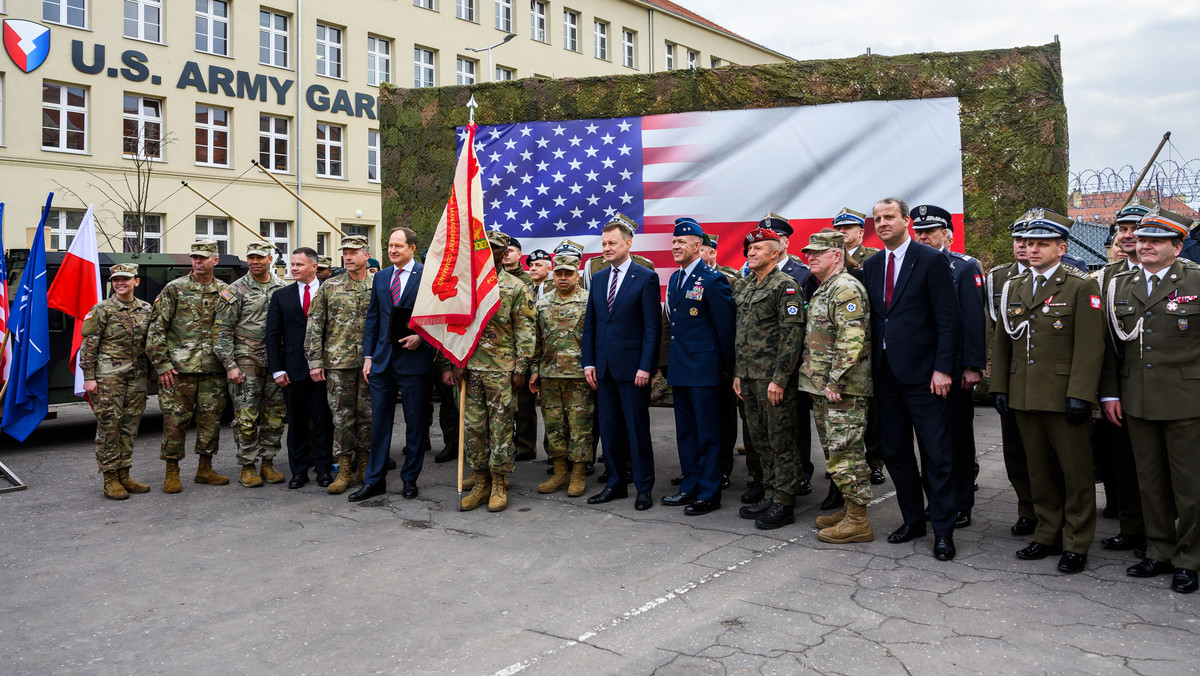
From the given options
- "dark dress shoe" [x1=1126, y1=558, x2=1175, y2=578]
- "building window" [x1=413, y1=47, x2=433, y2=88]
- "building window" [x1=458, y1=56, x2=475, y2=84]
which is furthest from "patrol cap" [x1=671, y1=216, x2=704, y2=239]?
"building window" [x1=458, y1=56, x2=475, y2=84]

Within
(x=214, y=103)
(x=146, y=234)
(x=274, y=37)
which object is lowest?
(x=146, y=234)

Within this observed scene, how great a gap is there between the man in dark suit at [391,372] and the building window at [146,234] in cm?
1851

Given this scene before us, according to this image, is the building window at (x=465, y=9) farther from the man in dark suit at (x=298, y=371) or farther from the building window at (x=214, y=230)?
the man in dark suit at (x=298, y=371)

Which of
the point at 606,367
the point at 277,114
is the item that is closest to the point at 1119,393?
the point at 606,367

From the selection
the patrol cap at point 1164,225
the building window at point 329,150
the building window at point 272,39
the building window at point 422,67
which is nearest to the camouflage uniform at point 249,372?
the patrol cap at point 1164,225

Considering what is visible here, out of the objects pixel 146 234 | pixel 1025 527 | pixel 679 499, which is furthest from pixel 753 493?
pixel 146 234

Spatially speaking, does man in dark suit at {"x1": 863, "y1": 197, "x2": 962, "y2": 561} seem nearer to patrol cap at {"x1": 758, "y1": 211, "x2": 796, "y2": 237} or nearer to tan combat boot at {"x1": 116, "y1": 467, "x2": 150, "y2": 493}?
patrol cap at {"x1": 758, "y1": 211, "x2": 796, "y2": 237}

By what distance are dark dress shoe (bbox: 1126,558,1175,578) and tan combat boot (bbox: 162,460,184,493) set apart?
6.31m

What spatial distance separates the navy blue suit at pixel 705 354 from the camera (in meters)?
6.03

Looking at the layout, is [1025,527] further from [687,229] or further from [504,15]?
[504,15]

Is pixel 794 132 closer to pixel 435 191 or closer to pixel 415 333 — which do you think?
pixel 435 191

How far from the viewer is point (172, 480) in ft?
22.7

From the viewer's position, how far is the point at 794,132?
10.0m

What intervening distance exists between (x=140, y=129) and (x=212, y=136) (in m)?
1.86
